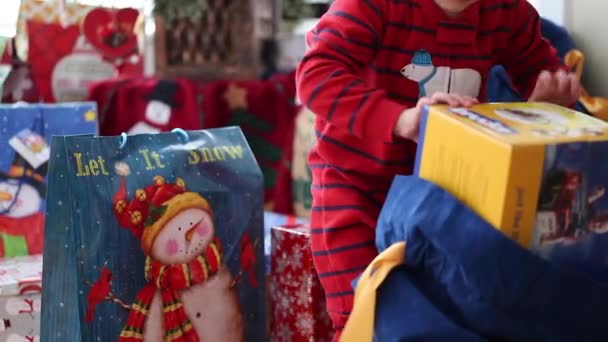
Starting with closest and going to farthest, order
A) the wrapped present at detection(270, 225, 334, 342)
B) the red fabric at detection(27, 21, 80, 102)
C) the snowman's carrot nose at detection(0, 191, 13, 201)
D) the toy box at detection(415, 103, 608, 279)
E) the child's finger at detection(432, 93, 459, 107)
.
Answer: the toy box at detection(415, 103, 608, 279) < the child's finger at detection(432, 93, 459, 107) < the wrapped present at detection(270, 225, 334, 342) < the snowman's carrot nose at detection(0, 191, 13, 201) < the red fabric at detection(27, 21, 80, 102)

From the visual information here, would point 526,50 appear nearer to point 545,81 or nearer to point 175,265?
point 545,81

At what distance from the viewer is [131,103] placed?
172 centimetres

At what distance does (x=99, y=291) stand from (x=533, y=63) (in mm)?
592

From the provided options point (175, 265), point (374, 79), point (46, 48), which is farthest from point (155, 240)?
point (46, 48)

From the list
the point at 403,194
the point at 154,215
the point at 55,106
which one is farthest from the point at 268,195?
the point at 403,194

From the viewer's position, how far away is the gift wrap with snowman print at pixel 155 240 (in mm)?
924

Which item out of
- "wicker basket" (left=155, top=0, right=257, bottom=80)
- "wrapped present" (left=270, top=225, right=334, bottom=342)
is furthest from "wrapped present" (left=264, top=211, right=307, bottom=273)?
"wicker basket" (left=155, top=0, right=257, bottom=80)

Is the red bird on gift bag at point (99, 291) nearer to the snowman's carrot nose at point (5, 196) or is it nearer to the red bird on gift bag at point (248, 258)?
the red bird on gift bag at point (248, 258)

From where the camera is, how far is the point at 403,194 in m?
0.72

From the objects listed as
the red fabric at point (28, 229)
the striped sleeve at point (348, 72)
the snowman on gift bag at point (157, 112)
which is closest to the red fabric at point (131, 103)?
the snowman on gift bag at point (157, 112)

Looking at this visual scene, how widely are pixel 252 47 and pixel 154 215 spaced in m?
1.16

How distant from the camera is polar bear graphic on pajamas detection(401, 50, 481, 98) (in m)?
0.84

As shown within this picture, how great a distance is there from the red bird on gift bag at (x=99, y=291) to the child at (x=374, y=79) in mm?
256

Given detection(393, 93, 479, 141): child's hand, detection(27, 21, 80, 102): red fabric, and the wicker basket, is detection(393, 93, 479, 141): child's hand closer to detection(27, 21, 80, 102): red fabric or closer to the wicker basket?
detection(27, 21, 80, 102): red fabric
